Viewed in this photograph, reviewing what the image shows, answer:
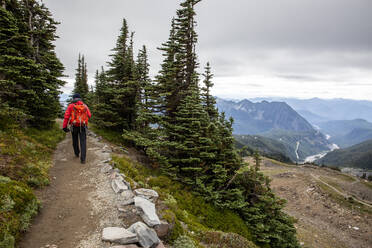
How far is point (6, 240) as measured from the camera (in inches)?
148

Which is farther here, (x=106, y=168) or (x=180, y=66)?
(x=180, y=66)

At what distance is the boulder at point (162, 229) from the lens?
5559mm

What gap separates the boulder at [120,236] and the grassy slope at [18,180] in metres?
1.92

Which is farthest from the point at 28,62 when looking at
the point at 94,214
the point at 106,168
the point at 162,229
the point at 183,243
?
the point at 183,243

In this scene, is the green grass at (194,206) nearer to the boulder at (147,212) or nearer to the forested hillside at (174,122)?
the forested hillside at (174,122)

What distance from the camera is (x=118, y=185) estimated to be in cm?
743

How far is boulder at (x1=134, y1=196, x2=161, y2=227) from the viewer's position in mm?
5516

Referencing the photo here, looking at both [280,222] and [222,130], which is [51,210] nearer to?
[222,130]

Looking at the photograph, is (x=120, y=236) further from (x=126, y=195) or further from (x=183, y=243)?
(x=126, y=195)

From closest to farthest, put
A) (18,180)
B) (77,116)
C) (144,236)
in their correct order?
(144,236) → (18,180) → (77,116)

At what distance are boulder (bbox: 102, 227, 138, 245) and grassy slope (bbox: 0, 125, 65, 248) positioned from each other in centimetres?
192

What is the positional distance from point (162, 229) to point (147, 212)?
70 centimetres

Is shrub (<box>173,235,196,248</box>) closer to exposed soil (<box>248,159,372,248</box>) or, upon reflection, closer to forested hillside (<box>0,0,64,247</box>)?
forested hillside (<box>0,0,64,247</box>)

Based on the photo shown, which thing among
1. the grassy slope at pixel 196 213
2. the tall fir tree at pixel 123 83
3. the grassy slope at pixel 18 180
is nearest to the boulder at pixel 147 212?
the grassy slope at pixel 196 213
